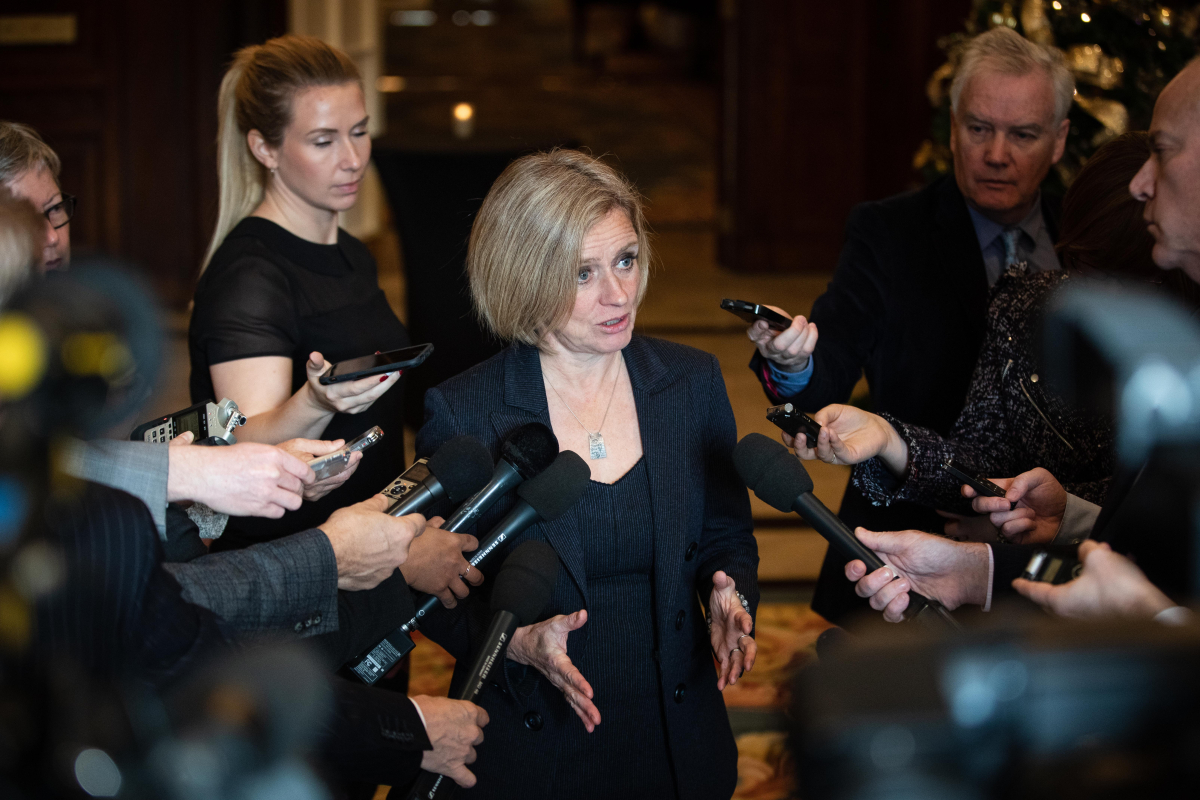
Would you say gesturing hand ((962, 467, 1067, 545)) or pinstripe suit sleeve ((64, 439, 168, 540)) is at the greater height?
pinstripe suit sleeve ((64, 439, 168, 540))

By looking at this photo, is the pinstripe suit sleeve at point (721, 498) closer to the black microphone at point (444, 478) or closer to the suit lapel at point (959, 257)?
the black microphone at point (444, 478)

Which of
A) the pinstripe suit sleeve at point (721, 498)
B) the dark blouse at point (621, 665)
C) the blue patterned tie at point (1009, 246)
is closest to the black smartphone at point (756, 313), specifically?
the pinstripe suit sleeve at point (721, 498)

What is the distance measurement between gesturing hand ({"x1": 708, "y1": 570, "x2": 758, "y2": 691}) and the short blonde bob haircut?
51cm

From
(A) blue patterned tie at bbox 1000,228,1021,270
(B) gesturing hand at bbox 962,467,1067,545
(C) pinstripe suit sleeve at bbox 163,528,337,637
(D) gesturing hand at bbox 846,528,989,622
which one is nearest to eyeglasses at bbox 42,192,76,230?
(C) pinstripe suit sleeve at bbox 163,528,337,637

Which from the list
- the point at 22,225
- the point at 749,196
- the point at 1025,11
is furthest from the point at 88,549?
the point at 749,196

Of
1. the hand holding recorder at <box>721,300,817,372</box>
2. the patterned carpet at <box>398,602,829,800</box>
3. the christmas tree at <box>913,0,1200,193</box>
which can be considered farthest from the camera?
the christmas tree at <box>913,0,1200,193</box>

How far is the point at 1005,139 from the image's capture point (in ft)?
7.54

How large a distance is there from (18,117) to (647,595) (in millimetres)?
5983

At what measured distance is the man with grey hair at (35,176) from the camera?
1.78 metres

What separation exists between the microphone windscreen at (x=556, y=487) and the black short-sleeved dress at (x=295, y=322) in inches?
28.6

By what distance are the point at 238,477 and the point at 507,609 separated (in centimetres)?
38

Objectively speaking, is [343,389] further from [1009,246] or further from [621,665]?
[1009,246]

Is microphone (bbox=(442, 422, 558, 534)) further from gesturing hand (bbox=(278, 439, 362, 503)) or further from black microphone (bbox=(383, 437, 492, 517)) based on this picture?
gesturing hand (bbox=(278, 439, 362, 503))

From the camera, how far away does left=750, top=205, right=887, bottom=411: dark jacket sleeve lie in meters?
2.26
